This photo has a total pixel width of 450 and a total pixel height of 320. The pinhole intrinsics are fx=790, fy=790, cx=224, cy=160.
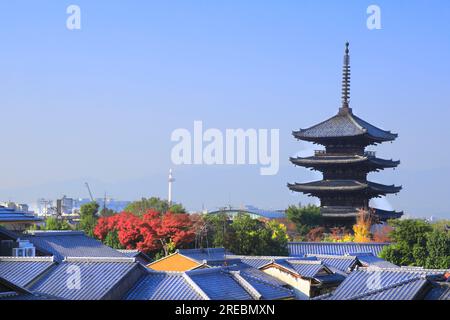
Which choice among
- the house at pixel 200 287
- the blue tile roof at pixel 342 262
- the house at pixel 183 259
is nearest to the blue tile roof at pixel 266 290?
the house at pixel 200 287

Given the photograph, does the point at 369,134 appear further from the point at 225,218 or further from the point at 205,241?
the point at 205,241

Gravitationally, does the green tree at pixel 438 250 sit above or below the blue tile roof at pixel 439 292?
below

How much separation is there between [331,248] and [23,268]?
24745 millimetres

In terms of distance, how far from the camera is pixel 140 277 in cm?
1977

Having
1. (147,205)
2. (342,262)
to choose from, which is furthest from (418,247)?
(147,205)

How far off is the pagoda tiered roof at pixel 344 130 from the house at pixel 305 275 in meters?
25.5

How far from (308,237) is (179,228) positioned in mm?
15238

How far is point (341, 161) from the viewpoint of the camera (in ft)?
176

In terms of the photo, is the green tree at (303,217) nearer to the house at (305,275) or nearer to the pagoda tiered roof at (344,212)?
the pagoda tiered roof at (344,212)

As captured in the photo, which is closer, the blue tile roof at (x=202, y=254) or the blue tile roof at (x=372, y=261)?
the blue tile roof at (x=202, y=254)

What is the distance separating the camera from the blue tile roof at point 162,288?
60.7 ft

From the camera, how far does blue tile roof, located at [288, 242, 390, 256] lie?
42406 mm

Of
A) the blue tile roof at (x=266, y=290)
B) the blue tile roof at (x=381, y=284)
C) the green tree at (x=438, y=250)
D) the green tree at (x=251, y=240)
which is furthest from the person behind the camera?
the green tree at (x=251, y=240)
